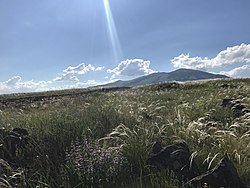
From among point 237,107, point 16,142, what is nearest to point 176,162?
point 16,142

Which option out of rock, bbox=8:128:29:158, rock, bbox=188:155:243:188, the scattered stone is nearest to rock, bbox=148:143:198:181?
rock, bbox=188:155:243:188

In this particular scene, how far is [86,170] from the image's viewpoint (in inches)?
183

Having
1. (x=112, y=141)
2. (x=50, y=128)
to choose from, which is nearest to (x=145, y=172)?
(x=112, y=141)

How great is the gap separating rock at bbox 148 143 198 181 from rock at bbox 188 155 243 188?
23 centimetres

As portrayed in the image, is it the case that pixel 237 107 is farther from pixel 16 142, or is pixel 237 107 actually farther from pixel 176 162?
pixel 16 142

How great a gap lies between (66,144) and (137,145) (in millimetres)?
1587

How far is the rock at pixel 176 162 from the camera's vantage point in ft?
15.2

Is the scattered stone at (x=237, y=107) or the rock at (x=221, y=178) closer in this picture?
the rock at (x=221, y=178)

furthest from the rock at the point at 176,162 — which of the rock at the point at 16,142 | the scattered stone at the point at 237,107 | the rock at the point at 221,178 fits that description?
the scattered stone at the point at 237,107

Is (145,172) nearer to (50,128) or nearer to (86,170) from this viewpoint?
(86,170)

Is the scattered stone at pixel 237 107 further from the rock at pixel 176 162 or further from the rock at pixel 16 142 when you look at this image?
the rock at pixel 16 142

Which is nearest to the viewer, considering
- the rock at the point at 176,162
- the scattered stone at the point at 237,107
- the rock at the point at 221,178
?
the rock at the point at 221,178

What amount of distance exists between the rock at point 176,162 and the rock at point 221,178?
0.23 meters

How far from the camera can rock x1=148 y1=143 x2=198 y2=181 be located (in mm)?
4629
